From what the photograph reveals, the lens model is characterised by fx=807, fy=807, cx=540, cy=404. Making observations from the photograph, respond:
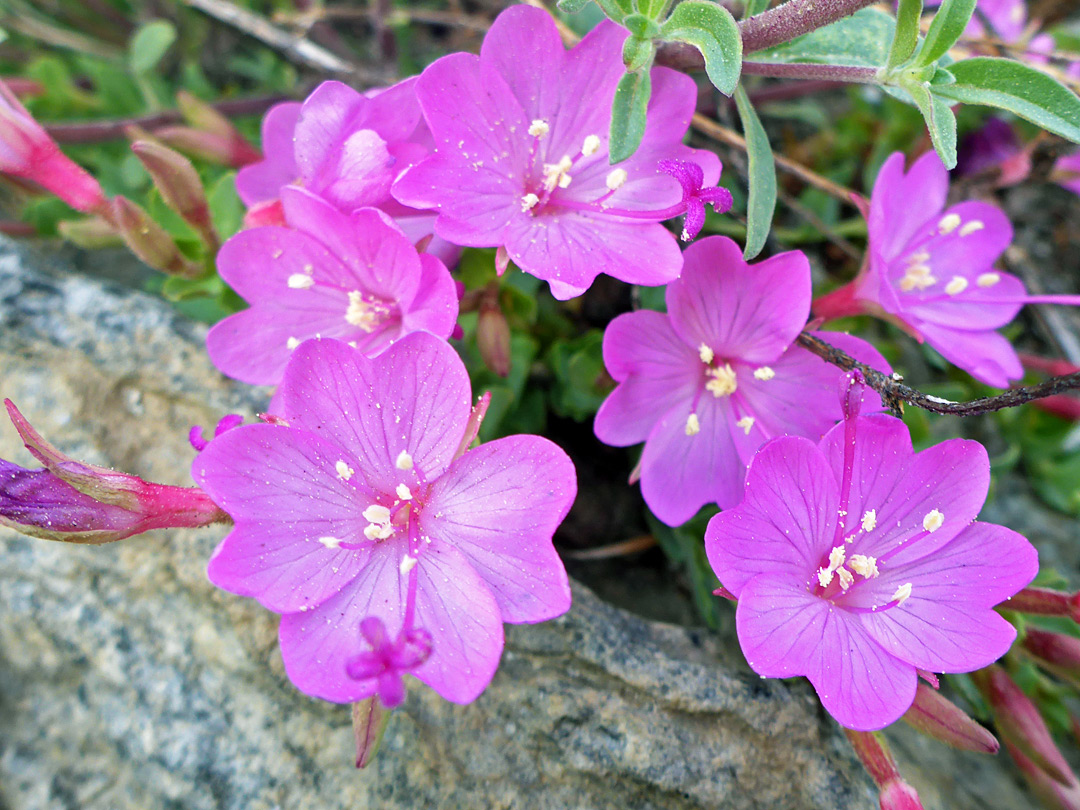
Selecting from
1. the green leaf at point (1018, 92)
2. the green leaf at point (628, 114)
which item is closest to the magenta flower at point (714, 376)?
the green leaf at point (628, 114)

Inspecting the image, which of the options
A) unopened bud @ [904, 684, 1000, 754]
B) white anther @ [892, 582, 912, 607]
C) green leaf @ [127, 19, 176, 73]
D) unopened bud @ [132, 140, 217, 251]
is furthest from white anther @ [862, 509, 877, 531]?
green leaf @ [127, 19, 176, 73]

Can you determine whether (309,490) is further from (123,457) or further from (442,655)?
(123,457)

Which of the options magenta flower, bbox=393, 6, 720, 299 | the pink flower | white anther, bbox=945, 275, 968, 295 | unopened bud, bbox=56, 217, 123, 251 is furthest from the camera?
unopened bud, bbox=56, 217, 123, 251

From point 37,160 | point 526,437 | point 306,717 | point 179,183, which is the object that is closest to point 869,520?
point 526,437

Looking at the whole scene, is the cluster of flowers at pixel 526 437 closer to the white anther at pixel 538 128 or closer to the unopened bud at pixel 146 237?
the white anther at pixel 538 128

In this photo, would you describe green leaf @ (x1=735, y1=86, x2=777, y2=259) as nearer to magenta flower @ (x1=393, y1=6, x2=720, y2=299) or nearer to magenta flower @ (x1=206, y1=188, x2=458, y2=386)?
magenta flower @ (x1=393, y1=6, x2=720, y2=299)
